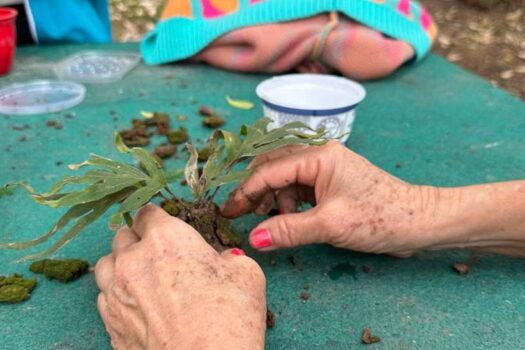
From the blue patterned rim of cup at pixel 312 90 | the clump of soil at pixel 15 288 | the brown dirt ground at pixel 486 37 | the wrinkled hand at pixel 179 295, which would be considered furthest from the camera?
the brown dirt ground at pixel 486 37

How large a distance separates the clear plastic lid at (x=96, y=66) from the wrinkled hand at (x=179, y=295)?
112 centimetres

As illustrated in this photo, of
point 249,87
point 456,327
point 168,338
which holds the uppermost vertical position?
point 168,338

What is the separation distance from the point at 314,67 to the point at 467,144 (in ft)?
1.95

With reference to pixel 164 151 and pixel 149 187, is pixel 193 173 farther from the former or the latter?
pixel 164 151

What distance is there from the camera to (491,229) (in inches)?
33.2

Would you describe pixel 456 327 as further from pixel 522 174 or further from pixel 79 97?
pixel 79 97

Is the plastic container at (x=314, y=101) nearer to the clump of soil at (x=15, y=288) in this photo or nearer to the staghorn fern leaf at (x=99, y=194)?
the staghorn fern leaf at (x=99, y=194)

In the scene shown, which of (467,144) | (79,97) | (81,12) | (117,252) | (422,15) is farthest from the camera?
(81,12)

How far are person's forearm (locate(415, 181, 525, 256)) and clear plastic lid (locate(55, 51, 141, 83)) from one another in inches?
47.6

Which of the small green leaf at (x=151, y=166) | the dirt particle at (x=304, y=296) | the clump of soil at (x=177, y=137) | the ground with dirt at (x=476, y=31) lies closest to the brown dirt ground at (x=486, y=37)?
the ground with dirt at (x=476, y=31)

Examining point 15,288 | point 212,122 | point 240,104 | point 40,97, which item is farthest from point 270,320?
point 40,97

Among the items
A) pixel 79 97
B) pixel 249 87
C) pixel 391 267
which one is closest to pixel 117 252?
pixel 391 267

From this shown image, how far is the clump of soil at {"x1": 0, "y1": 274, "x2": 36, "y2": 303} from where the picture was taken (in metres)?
0.82

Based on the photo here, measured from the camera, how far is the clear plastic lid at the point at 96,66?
171 cm
